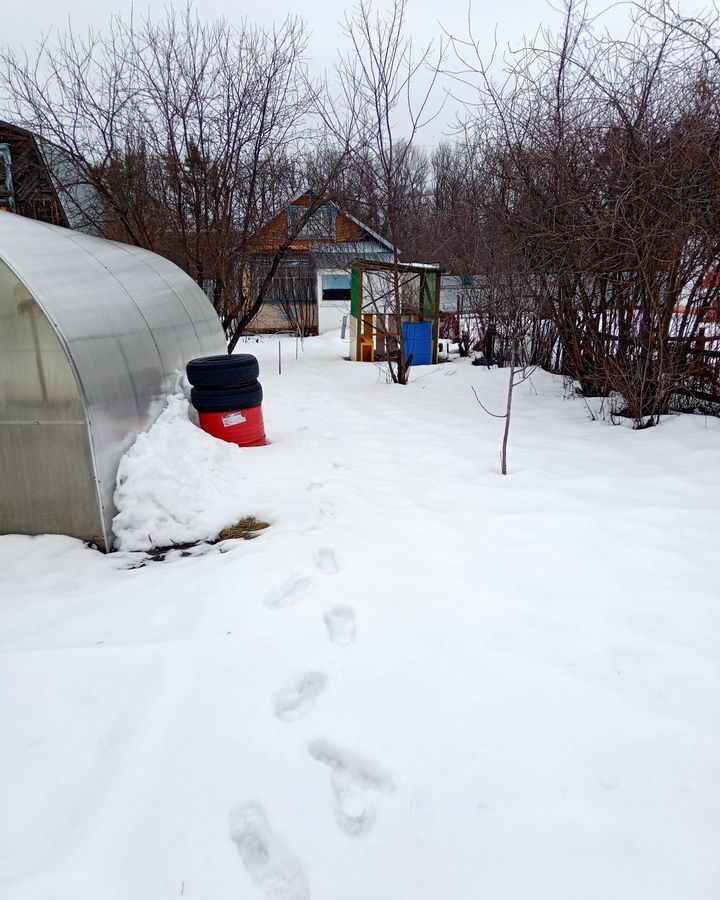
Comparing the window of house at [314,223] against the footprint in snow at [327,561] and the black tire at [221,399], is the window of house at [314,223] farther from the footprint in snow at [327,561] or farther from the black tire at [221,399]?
the footprint in snow at [327,561]

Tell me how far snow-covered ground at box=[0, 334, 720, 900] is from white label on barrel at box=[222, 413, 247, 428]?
42.9 inches

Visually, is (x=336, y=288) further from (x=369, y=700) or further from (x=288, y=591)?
(x=369, y=700)

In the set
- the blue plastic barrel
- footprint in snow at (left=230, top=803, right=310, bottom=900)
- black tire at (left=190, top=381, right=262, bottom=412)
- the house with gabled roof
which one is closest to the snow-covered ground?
footprint in snow at (left=230, top=803, right=310, bottom=900)

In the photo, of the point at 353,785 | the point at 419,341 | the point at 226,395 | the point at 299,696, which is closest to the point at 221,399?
the point at 226,395

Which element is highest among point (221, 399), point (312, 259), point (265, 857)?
point (312, 259)

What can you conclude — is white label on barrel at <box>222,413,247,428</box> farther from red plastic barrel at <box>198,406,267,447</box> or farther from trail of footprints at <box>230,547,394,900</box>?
trail of footprints at <box>230,547,394,900</box>

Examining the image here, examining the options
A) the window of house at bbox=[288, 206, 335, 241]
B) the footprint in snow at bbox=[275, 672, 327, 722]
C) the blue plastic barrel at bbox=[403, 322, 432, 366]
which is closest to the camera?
the footprint in snow at bbox=[275, 672, 327, 722]

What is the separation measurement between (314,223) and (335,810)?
12.3 metres

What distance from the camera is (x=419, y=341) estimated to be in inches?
539

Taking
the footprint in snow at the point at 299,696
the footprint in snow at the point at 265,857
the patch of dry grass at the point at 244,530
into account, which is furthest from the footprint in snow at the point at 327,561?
the footprint in snow at the point at 265,857

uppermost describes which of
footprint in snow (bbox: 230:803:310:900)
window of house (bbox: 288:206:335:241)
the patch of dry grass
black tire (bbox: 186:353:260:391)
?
window of house (bbox: 288:206:335:241)

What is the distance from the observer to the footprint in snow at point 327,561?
3191mm

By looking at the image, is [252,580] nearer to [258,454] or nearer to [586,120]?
[258,454]

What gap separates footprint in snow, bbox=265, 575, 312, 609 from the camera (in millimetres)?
2859
